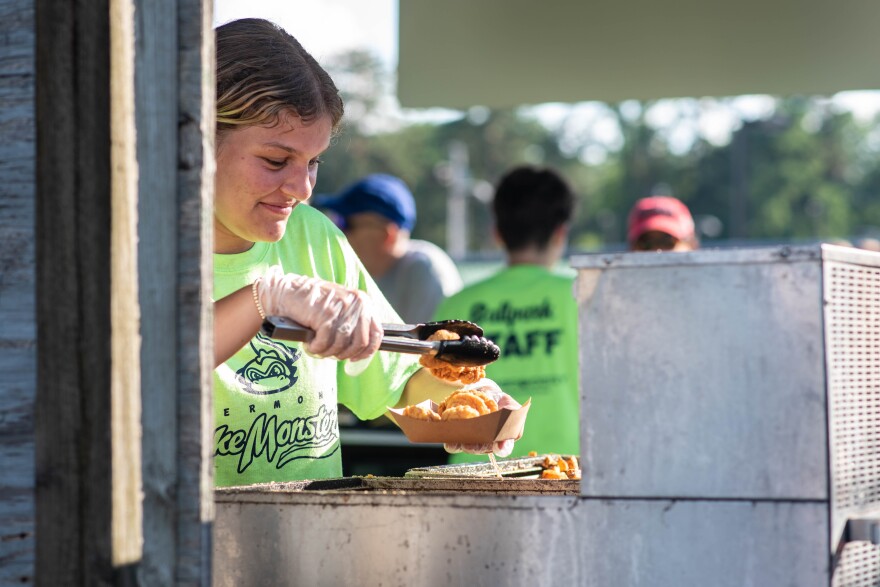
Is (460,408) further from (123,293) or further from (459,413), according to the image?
(123,293)

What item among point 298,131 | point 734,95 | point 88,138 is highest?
point 734,95

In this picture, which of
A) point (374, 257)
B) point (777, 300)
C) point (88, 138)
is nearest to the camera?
point (88, 138)

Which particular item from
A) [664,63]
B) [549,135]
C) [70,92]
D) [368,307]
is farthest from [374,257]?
[549,135]

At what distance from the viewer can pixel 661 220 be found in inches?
203

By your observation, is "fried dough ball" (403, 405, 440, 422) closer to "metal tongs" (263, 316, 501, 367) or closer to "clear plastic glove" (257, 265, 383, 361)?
"metal tongs" (263, 316, 501, 367)

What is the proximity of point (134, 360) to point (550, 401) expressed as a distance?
2.70 meters

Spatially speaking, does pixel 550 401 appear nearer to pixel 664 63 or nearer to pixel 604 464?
pixel 664 63

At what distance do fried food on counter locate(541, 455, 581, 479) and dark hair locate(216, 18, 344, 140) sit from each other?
0.88 meters

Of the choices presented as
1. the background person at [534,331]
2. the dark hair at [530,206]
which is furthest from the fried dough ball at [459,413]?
the dark hair at [530,206]

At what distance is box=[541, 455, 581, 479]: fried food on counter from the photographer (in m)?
2.50

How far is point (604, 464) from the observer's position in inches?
68.0

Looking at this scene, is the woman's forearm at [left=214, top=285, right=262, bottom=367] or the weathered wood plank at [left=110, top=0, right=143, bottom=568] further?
the woman's forearm at [left=214, top=285, right=262, bottom=367]

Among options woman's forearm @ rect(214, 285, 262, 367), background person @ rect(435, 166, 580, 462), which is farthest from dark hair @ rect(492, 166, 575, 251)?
woman's forearm @ rect(214, 285, 262, 367)

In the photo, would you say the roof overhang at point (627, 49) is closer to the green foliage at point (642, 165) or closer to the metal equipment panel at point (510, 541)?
the metal equipment panel at point (510, 541)
